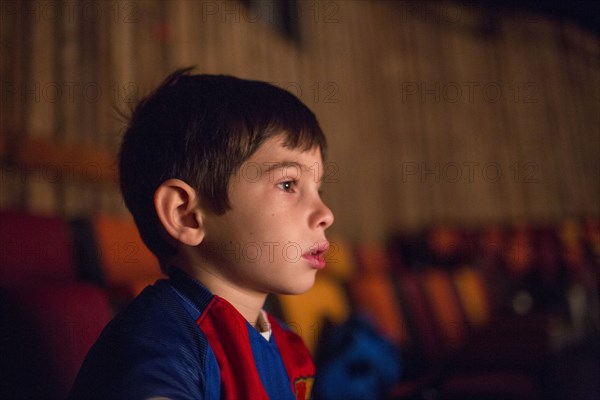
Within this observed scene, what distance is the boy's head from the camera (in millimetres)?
655

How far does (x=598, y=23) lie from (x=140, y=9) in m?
7.25

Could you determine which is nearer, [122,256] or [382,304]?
[122,256]

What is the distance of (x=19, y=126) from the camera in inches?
51.3

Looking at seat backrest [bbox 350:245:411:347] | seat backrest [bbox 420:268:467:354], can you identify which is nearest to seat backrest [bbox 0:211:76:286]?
seat backrest [bbox 350:245:411:347]

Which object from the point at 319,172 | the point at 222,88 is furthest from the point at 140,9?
the point at 319,172

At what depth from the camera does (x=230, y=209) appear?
65 centimetres

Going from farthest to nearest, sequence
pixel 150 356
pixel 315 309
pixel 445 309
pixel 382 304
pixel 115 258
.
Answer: pixel 445 309 → pixel 382 304 → pixel 315 309 → pixel 115 258 → pixel 150 356

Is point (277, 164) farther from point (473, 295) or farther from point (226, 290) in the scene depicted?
point (473, 295)

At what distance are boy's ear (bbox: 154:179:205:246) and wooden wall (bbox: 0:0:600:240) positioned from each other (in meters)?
0.29

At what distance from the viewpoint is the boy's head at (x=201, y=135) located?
2.15 feet

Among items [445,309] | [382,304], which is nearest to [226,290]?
[382,304]

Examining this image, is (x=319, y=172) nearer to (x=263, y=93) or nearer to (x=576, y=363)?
(x=263, y=93)

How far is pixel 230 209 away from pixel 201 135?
11 cm

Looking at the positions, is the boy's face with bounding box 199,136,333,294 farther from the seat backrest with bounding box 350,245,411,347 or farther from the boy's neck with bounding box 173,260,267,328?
the seat backrest with bounding box 350,245,411,347
